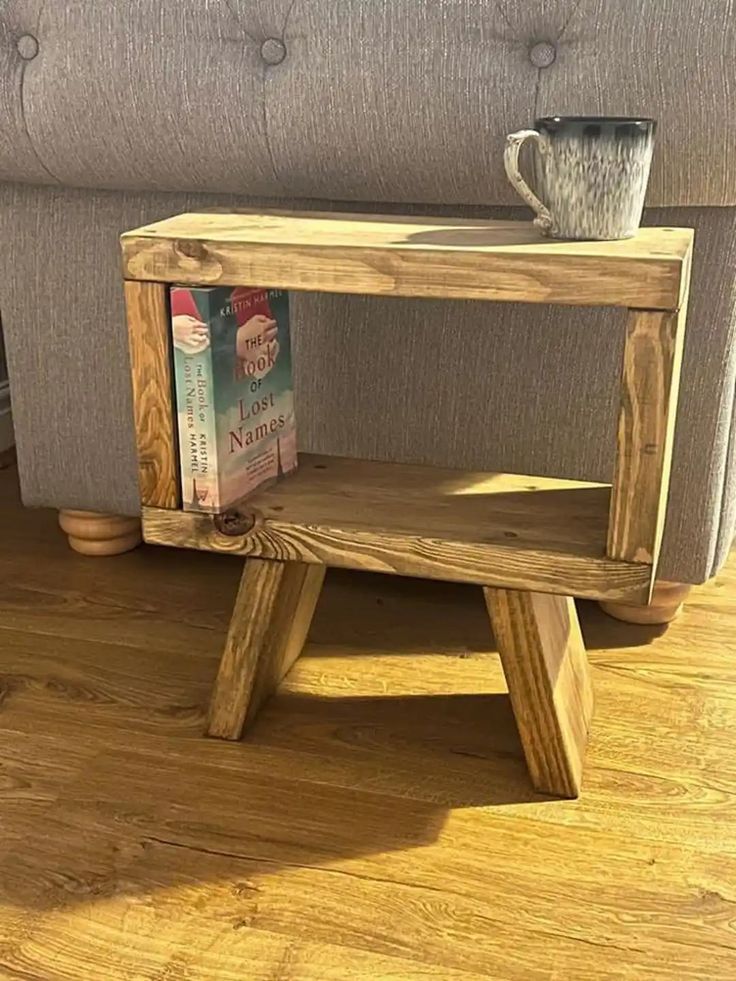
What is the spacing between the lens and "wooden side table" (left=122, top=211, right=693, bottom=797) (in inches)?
31.6

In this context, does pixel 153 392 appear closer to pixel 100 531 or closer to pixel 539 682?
pixel 539 682

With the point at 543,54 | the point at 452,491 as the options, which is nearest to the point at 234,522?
the point at 452,491

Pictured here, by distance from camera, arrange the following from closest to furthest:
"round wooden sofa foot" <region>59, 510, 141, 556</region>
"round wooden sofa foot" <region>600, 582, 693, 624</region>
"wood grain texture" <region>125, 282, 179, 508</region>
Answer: "wood grain texture" <region>125, 282, 179, 508</region> → "round wooden sofa foot" <region>600, 582, 693, 624</region> → "round wooden sofa foot" <region>59, 510, 141, 556</region>

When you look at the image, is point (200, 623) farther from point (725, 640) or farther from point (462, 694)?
point (725, 640)

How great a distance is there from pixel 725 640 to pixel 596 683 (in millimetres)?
167

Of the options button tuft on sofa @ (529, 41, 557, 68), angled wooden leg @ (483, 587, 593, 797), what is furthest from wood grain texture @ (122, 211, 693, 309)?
angled wooden leg @ (483, 587, 593, 797)

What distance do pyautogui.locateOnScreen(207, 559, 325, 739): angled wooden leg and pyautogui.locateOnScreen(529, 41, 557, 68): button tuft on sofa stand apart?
46cm

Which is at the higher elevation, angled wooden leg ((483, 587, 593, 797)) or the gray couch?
the gray couch

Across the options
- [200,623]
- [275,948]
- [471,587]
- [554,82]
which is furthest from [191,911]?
[554,82]

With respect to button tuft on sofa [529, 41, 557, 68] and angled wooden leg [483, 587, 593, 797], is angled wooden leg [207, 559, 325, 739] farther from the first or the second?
button tuft on sofa [529, 41, 557, 68]

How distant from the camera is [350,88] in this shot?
977 millimetres

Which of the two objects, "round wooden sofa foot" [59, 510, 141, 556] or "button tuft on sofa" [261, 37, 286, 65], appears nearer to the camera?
"button tuft on sofa" [261, 37, 286, 65]

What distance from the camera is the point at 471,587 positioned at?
1.32 metres

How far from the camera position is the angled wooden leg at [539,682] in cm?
92
